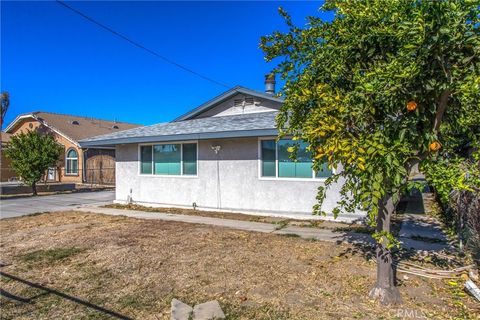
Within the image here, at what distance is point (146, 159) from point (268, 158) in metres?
5.30

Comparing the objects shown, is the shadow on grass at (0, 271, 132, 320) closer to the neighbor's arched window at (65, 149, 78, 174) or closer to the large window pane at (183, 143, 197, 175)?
the large window pane at (183, 143, 197, 175)

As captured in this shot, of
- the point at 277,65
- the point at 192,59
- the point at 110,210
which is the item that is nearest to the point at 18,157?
the point at 110,210

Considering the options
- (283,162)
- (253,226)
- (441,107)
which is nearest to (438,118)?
(441,107)

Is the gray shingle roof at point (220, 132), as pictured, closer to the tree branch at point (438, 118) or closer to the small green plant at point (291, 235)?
the small green plant at point (291, 235)

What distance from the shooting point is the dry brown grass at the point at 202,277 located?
12.4 ft

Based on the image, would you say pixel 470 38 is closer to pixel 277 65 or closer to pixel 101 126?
pixel 277 65

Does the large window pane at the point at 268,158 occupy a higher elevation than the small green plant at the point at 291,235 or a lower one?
higher

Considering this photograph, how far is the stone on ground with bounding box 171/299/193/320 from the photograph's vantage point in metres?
3.59

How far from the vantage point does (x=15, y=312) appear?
381 cm

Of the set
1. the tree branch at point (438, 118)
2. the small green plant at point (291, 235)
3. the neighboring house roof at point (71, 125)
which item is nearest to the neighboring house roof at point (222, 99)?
the small green plant at point (291, 235)

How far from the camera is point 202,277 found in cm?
479

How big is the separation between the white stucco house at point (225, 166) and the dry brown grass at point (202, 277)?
2632 millimetres

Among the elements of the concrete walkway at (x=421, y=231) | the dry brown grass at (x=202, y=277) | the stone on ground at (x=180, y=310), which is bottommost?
the stone on ground at (x=180, y=310)

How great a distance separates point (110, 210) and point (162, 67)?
797 cm
